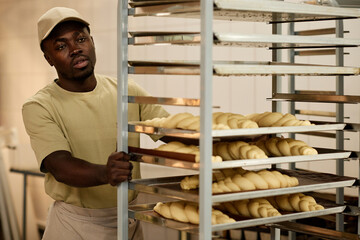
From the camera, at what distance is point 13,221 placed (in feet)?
16.5

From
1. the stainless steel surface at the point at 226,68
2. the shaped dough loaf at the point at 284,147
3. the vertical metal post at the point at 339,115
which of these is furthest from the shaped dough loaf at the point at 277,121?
the vertical metal post at the point at 339,115

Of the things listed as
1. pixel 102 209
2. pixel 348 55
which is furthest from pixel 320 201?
pixel 348 55

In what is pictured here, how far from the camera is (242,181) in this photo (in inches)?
73.7

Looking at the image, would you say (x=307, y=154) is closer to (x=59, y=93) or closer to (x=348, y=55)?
(x=59, y=93)

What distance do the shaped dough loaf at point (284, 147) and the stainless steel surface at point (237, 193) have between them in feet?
0.35

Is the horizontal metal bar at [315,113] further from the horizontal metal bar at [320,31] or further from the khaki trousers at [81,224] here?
the khaki trousers at [81,224]

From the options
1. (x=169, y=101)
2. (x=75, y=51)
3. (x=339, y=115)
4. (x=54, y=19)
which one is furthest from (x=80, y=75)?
(x=339, y=115)

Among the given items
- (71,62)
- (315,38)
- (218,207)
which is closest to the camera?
(315,38)

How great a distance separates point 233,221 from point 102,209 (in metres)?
A: 0.82

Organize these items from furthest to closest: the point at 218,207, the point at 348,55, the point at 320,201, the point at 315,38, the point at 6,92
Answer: the point at 6,92
the point at 348,55
the point at 320,201
the point at 218,207
the point at 315,38

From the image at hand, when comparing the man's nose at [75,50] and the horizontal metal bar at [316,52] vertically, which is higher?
the horizontal metal bar at [316,52]

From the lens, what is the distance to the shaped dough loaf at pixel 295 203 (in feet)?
6.61

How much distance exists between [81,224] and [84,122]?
1.31ft

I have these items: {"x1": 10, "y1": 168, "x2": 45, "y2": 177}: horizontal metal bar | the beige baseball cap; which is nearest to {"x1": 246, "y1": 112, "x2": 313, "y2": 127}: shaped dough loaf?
the beige baseball cap
